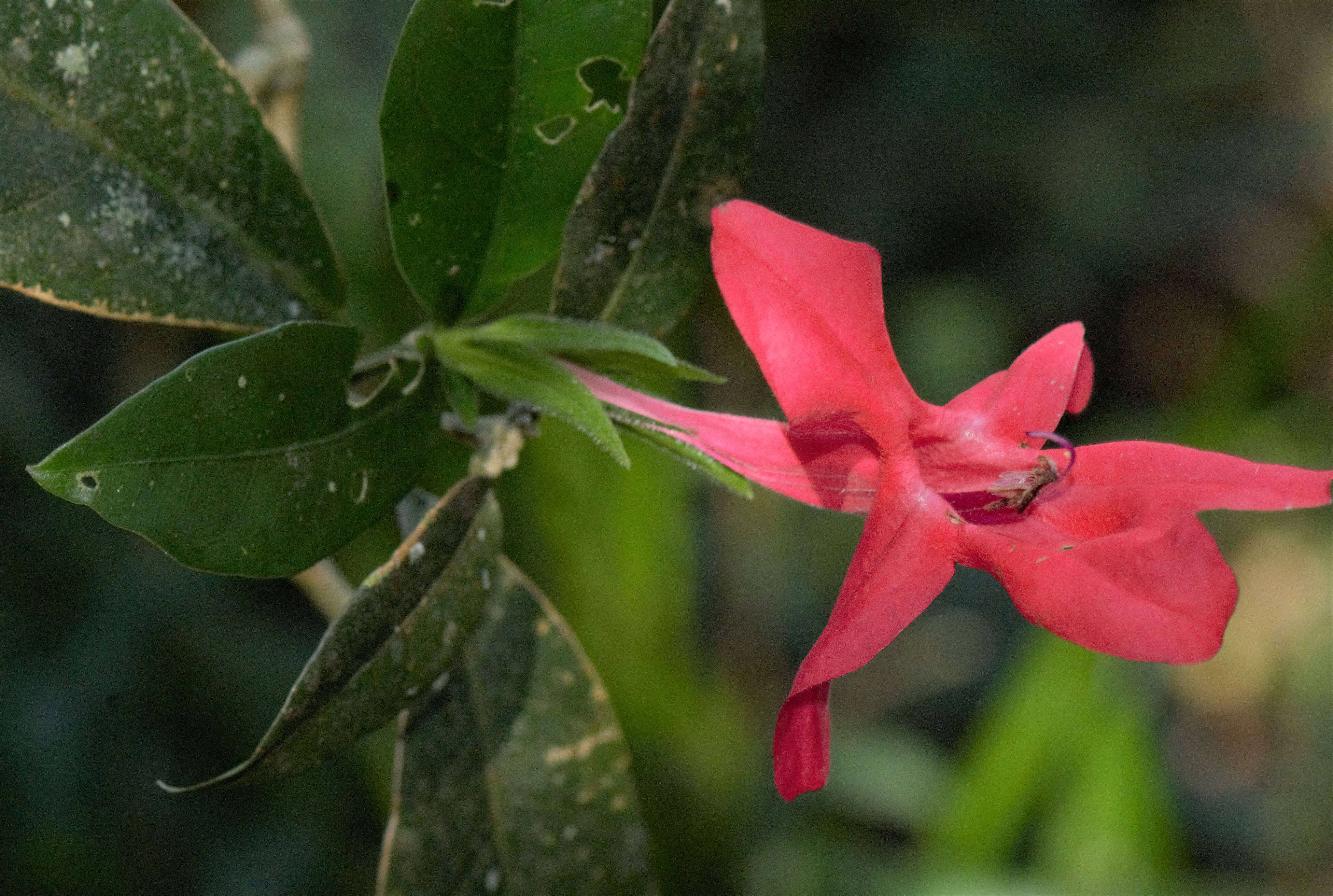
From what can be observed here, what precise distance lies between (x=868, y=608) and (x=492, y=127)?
336 mm

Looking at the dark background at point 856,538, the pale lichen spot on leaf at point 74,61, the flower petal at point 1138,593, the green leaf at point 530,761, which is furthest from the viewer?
the dark background at point 856,538

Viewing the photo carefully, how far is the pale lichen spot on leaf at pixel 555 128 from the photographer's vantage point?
0.64 metres

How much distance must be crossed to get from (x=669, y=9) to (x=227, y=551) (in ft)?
1.19

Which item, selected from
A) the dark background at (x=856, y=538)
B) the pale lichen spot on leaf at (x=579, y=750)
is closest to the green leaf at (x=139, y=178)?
the pale lichen spot on leaf at (x=579, y=750)

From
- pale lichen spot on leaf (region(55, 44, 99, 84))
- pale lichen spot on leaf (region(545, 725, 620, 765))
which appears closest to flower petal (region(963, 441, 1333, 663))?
pale lichen spot on leaf (region(545, 725, 620, 765))

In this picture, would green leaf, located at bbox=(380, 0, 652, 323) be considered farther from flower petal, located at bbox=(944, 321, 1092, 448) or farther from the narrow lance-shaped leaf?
flower petal, located at bbox=(944, 321, 1092, 448)

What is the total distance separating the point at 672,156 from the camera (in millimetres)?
682

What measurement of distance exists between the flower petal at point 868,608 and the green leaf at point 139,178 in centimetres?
39

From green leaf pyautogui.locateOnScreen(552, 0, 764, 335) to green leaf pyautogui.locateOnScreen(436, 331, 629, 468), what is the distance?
0.20 feet

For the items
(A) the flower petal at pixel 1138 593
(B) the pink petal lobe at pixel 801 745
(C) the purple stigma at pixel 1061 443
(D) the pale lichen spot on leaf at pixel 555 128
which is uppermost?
(D) the pale lichen spot on leaf at pixel 555 128

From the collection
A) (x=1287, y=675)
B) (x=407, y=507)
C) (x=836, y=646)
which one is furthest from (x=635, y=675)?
(x=1287, y=675)

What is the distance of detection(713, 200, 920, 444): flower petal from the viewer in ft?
1.69

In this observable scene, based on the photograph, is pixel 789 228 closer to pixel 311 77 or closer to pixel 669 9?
pixel 669 9

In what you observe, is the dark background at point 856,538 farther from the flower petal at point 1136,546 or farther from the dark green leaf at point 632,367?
the flower petal at point 1136,546
